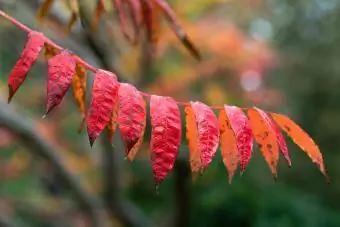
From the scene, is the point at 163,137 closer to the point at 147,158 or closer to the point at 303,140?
the point at 303,140

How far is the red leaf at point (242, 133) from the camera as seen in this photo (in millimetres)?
1045

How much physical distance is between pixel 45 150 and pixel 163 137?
11.2ft

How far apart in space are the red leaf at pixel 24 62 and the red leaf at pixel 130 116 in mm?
159

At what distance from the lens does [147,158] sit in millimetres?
5969

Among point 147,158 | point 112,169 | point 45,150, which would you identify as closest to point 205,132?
point 45,150

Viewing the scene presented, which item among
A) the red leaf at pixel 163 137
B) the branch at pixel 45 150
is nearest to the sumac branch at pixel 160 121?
the red leaf at pixel 163 137

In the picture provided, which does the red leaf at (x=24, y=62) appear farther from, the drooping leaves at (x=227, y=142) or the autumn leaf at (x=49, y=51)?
the drooping leaves at (x=227, y=142)

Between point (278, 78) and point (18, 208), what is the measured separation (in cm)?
407

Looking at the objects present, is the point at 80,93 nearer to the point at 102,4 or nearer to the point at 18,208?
the point at 102,4

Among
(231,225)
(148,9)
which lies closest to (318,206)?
(231,225)

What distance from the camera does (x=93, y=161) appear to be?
597 centimetres

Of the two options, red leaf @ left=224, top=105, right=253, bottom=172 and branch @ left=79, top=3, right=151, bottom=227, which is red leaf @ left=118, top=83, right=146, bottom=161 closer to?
red leaf @ left=224, top=105, right=253, bottom=172

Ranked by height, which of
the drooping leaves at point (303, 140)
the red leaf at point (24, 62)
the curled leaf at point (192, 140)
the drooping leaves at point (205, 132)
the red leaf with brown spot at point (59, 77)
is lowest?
the curled leaf at point (192, 140)

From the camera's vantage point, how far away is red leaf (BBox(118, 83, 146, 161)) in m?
0.99
